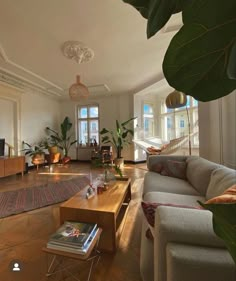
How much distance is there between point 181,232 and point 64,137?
661cm

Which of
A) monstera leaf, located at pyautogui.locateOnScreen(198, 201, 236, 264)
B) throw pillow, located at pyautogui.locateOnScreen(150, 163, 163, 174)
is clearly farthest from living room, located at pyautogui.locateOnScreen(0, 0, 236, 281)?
monstera leaf, located at pyautogui.locateOnScreen(198, 201, 236, 264)

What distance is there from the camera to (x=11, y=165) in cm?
449

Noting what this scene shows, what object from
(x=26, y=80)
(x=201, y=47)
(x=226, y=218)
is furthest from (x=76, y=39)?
(x=226, y=218)

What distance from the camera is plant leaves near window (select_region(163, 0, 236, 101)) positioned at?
10.7 inches

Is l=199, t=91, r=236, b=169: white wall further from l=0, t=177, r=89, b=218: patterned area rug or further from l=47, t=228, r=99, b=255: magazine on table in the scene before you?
l=0, t=177, r=89, b=218: patterned area rug

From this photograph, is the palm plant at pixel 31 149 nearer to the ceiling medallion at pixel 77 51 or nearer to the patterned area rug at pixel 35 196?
the patterned area rug at pixel 35 196

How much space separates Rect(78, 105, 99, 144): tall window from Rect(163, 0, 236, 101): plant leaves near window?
7.01 metres

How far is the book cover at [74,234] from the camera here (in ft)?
4.27

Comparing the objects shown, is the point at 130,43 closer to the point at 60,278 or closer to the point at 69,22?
the point at 69,22

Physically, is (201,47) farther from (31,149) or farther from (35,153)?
(31,149)

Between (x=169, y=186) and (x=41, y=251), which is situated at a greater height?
(x=169, y=186)

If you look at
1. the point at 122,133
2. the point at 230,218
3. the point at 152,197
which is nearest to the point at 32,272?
the point at 152,197

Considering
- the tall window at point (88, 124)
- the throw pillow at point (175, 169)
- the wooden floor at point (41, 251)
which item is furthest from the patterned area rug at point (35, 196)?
the tall window at point (88, 124)

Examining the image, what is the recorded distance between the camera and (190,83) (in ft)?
1.13
